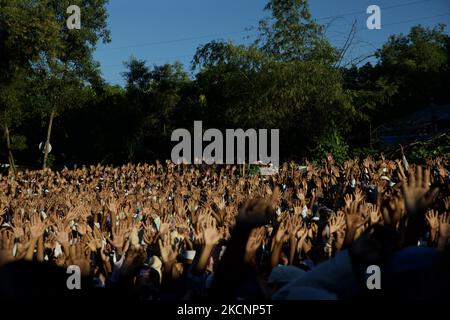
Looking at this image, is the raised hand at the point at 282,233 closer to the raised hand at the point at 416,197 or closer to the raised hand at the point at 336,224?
the raised hand at the point at 336,224

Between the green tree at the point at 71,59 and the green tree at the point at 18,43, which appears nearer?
the green tree at the point at 18,43

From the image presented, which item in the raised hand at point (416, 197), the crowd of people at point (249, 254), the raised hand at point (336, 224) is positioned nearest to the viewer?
the crowd of people at point (249, 254)

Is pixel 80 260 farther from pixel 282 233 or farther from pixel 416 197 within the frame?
pixel 416 197

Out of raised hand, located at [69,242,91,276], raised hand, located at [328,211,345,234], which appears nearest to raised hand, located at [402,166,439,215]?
raised hand, located at [328,211,345,234]

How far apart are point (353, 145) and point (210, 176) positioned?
11.4 metres

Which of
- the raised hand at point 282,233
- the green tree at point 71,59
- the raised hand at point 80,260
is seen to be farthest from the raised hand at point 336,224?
the green tree at point 71,59

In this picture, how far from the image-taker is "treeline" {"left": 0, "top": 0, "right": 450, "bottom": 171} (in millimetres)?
18047

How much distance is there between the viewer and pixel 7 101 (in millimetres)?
20078

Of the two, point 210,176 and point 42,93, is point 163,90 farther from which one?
point 210,176

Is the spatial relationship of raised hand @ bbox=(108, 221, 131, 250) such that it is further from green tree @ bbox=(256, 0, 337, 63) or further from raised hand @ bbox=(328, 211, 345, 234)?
green tree @ bbox=(256, 0, 337, 63)

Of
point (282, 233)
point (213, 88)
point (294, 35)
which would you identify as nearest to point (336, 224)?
point (282, 233)

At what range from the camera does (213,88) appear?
28922 mm

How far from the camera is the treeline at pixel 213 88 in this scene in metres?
18.0
